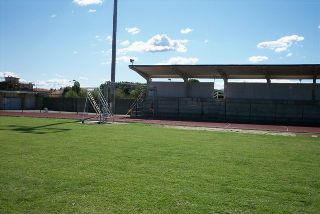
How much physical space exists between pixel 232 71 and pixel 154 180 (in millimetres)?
28935

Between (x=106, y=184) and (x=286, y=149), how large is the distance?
28.6 ft

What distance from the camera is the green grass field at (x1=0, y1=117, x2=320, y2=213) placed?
6184mm

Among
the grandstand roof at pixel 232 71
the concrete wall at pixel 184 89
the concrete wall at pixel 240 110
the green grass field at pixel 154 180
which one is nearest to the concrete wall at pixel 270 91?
the grandstand roof at pixel 232 71

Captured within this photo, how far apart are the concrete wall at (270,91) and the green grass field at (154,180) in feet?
79.4

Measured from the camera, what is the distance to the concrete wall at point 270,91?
35375 mm

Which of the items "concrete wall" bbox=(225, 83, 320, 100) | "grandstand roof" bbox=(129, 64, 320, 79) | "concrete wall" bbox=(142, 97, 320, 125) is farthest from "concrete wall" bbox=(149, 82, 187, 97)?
"concrete wall" bbox=(225, 83, 320, 100)

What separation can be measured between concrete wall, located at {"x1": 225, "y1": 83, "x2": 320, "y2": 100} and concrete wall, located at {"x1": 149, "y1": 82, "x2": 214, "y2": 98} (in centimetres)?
219

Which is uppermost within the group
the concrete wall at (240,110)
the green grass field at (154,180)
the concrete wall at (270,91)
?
the concrete wall at (270,91)

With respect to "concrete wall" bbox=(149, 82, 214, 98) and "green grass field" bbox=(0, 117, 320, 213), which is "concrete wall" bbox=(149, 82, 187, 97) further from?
"green grass field" bbox=(0, 117, 320, 213)

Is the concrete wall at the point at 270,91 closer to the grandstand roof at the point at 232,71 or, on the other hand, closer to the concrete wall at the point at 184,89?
the grandstand roof at the point at 232,71

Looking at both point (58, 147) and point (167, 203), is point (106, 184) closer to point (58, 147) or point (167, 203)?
point (167, 203)

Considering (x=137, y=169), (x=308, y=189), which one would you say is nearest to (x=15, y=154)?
(x=137, y=169)

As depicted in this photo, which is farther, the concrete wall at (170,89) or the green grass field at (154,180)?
the concrete wall at (170,89)

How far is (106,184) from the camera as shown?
752 centimetres
